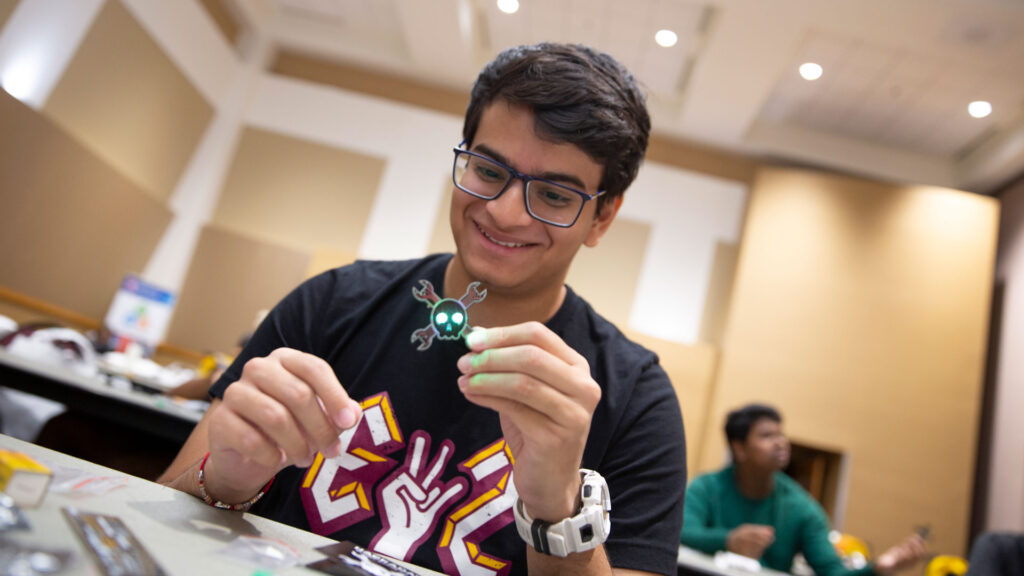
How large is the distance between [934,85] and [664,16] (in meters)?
2.15

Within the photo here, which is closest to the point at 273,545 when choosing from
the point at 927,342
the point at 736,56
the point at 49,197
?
the point at 49,197

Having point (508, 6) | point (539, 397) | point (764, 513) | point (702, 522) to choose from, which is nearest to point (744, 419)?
point (764, 513)

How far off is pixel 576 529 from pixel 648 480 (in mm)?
260

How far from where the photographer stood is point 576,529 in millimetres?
851

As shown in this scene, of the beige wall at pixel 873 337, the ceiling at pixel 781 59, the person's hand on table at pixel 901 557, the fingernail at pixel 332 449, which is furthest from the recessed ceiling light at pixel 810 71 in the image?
the fingernail at pixel 332 449

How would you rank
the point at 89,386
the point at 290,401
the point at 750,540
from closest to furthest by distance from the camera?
the point at 290,401, the point at 89,386, the point at 750,540

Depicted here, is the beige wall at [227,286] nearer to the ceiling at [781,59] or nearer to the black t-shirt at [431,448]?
the ceiling at [781,59]

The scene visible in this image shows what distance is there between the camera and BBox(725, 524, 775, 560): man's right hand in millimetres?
2605

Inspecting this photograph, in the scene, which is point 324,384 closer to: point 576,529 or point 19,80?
point 576,529

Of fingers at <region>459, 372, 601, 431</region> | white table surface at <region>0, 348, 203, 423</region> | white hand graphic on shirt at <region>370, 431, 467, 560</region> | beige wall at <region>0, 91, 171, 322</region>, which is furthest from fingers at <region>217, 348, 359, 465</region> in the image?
beige wall at <region>0, 91, 171, 322</region>

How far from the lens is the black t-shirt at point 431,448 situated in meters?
1.01

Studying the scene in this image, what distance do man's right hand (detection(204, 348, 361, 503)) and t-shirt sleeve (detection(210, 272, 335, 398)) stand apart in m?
0.31

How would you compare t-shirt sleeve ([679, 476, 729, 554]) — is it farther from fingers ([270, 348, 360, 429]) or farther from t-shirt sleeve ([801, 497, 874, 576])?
fingers ([270, 348, 360, 429])

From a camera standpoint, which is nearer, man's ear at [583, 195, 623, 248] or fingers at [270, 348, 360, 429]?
fingers at [270, 348, 360, 429]
